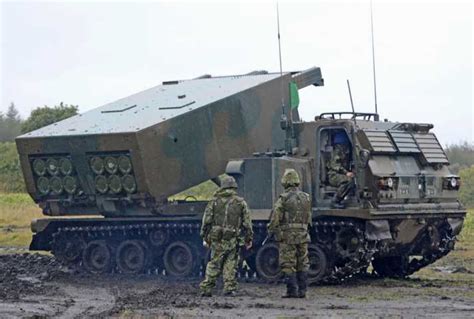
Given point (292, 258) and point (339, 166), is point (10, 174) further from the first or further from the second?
point (292, 258)

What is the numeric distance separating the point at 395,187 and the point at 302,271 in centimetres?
299

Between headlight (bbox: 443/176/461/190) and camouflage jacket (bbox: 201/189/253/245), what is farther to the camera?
headlight (bbox: 443/176/461/190)

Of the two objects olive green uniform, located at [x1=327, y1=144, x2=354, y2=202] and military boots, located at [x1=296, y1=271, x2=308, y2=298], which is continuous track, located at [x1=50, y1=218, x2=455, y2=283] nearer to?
olive green uniform, located at [x1=327, y1=144, x2=354, y2=202]

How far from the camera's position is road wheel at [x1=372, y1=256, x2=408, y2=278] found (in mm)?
20469

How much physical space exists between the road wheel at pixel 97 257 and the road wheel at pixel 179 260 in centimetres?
124

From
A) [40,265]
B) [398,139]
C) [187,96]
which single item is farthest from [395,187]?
[40,265]

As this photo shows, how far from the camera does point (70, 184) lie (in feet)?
68.0

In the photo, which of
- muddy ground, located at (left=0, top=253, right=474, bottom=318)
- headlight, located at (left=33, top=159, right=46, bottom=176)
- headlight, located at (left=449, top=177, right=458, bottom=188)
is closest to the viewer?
muddy ground, located at (left=0, top=253, right=474, bottom=318)

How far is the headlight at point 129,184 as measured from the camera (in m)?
19.9

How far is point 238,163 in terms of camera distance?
19406 millimetres

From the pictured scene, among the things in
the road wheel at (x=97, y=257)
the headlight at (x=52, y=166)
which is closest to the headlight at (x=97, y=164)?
the headlight at (x=52, y=166)

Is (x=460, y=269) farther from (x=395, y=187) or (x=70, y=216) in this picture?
(x=70, y=216)

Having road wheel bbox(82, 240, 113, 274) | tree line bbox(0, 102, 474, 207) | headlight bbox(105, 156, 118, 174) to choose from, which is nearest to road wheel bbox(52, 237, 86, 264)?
road wheel bbox(82, 240, 113, 274)

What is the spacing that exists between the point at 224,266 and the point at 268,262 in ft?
7.44
